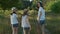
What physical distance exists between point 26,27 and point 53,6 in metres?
29.1

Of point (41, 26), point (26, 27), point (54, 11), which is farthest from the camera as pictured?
point (54, 11)

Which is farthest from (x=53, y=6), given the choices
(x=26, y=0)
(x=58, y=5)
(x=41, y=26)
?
(x=41, y=26)

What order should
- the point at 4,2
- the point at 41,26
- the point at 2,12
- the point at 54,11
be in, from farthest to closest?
1. the point at 54,11
2. the point at 2,12
3. the point at 4,2
4. the point at 41,26

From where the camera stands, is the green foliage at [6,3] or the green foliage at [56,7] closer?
the green foliage at [6,3]

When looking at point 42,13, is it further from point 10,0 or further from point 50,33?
point 10,0

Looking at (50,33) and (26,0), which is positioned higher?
(26,0)

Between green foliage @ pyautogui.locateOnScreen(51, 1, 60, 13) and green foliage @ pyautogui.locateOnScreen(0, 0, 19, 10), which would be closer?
green foliage @ pyautogui.locateOnScreen(0, 0, 19, 10)

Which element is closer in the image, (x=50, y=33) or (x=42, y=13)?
(x=42, y=13)

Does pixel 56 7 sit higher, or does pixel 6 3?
pixel 6 3

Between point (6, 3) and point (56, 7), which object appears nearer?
point (6, 3)

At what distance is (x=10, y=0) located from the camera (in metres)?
34.1

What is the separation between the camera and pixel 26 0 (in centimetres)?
6234

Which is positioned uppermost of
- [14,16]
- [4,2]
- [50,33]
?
[4,2]

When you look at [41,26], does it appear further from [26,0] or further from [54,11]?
[26,0]
